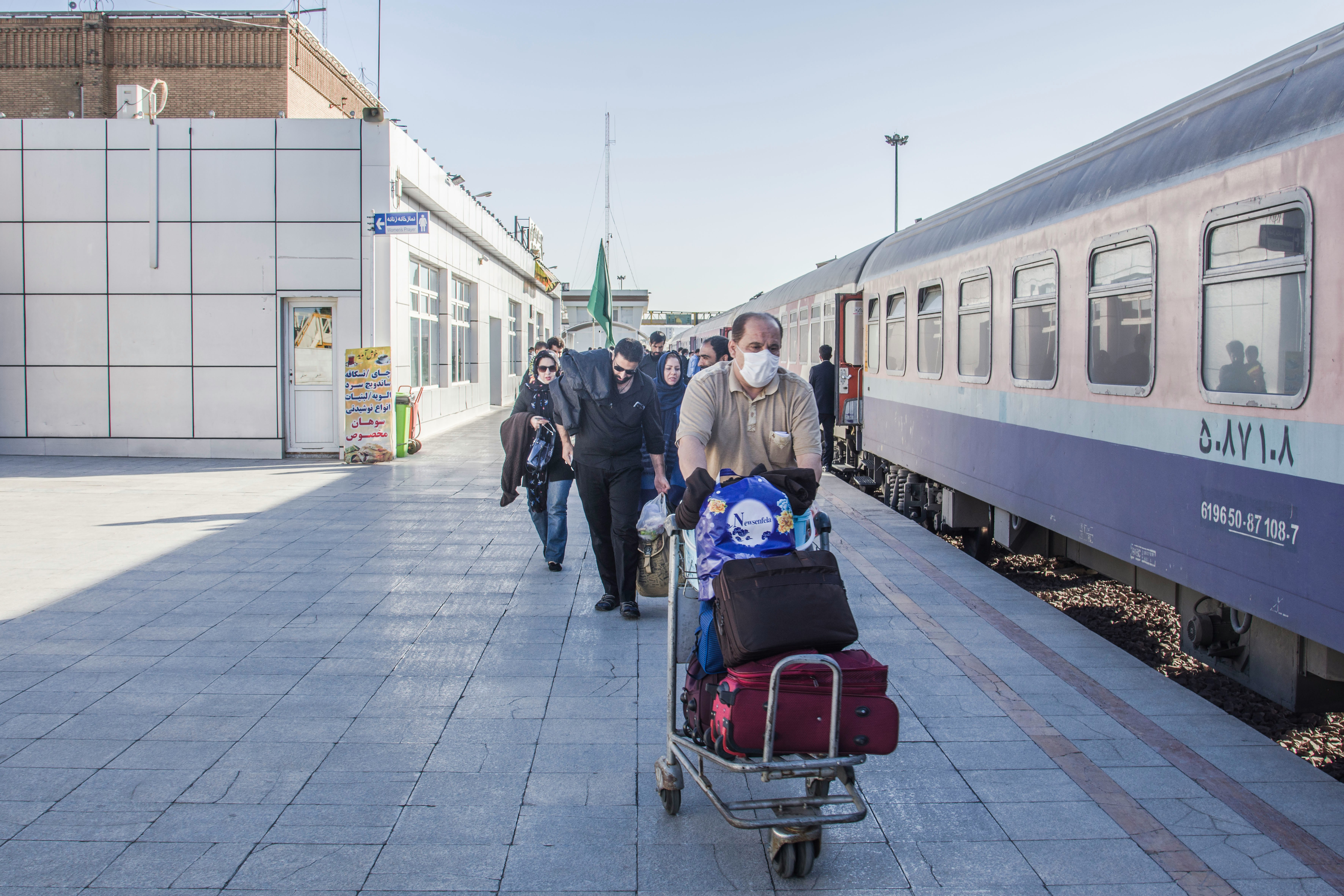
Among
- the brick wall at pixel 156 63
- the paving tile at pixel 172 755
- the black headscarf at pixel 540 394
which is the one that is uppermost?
the brick wall at pixel 156 63

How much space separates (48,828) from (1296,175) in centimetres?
553

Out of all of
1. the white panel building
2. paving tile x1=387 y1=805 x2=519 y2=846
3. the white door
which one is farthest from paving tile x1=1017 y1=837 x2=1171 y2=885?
the white door

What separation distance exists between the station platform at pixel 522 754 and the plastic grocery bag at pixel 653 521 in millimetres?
962

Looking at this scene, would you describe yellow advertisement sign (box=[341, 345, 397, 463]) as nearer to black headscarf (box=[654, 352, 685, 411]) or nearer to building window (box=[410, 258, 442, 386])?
building window (box=[410, 258, 442, 386])

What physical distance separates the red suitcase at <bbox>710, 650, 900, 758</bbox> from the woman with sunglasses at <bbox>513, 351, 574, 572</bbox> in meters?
4.77

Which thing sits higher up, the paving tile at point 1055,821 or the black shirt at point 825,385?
the black shirt at point 825,385

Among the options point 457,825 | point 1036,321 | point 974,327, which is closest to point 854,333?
point 974,327

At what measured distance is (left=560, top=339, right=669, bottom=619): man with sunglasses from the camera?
260 inches

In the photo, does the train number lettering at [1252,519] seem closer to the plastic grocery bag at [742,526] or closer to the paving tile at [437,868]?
the plastic grocery bag at [742,526]

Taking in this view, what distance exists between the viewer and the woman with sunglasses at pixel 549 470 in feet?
26.6

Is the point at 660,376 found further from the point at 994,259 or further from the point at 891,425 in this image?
the point at 891,425

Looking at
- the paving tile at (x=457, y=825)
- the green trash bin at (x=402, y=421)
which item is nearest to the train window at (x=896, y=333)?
the green trash bin at (x=402, y=421)

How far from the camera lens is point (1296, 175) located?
→ 4.54 m

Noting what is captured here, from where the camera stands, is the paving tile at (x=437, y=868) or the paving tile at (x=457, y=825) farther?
the paving tile at (x=457, y=825)
